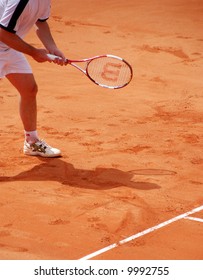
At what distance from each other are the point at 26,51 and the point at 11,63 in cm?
45

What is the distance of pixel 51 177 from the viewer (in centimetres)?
728

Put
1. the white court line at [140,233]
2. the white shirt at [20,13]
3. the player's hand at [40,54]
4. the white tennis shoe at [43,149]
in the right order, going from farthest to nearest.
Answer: the white tennis shoe at [43,149] → the player's hand at [40,54] → the white shirt at [20,13] → the white court line at [140,233]

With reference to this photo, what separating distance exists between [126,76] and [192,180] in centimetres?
128

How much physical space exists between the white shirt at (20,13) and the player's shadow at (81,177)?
1.26 m

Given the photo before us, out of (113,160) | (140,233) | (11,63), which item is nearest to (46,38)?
(11,63)

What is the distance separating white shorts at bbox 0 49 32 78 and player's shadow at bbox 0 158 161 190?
981 millimetres

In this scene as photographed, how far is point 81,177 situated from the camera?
7273mm

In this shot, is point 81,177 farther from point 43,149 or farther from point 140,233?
point 140,233

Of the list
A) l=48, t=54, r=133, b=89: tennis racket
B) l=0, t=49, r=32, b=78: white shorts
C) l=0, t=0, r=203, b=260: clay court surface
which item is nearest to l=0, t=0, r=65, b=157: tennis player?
l=0, t=49, r=32, b=78: white shorts

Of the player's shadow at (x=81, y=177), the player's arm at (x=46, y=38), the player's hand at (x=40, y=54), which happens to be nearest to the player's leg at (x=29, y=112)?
the player's shadow at (x=81, y=177)

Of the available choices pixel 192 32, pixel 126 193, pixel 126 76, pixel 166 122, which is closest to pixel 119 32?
pixel 192 32

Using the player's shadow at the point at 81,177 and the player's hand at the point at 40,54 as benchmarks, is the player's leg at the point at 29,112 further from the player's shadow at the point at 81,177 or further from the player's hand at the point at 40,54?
the player's hand at the point at 40,54

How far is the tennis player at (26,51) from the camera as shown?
6.91 m

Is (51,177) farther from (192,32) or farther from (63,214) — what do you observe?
(192,32)
